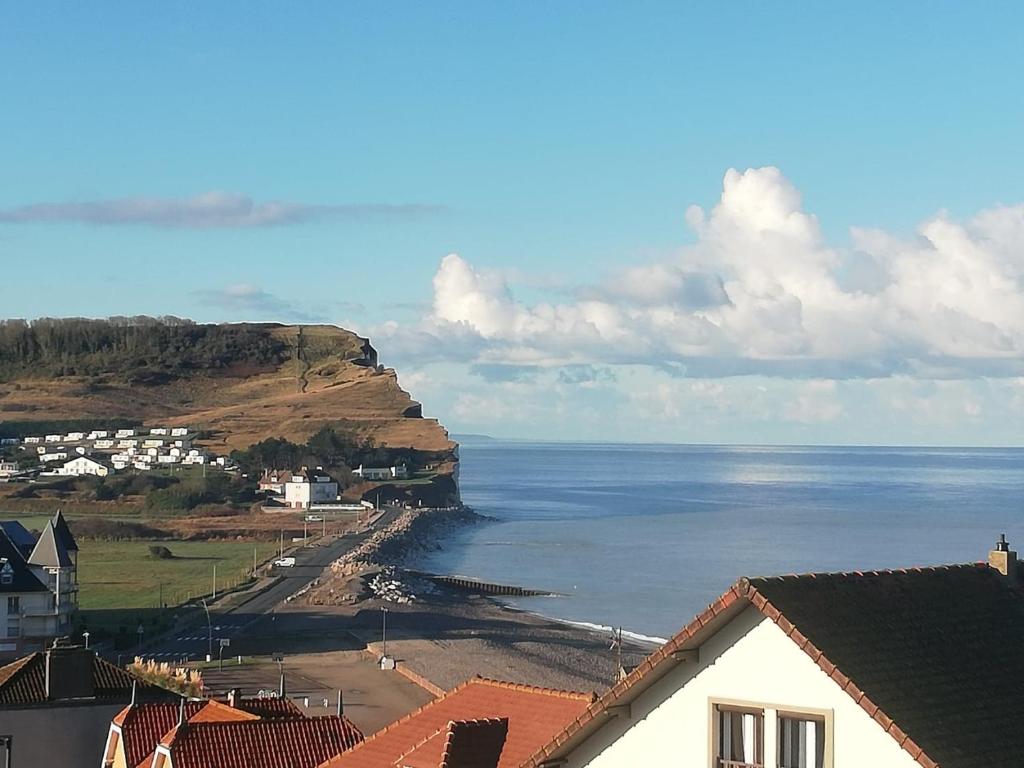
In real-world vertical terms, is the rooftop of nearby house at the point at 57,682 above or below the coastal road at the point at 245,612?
above

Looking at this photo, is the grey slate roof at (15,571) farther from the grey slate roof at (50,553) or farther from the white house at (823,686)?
the white house at (823,686)

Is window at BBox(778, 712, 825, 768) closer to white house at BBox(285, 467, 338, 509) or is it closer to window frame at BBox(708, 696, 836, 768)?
window frame at BBox(708, 696, 836, 768)

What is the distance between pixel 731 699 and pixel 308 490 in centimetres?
16037

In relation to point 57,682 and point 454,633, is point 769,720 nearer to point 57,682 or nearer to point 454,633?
point 57,682

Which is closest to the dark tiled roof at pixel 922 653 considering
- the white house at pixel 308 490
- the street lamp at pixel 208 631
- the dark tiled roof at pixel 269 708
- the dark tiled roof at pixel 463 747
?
the dark tiled roof at pixel 463 747

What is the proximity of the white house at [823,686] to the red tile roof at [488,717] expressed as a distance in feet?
7.34

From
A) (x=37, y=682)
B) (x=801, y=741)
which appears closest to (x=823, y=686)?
(x=801, y=741)

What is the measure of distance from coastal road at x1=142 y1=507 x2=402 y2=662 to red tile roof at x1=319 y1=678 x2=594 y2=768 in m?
46.8

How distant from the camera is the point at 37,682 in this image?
19484 mm

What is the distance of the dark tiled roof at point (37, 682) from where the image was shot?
749 inches

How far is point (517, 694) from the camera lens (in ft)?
39.1

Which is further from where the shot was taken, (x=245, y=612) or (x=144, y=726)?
(x=245, y=612)

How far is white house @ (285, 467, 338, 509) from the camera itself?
165750mm

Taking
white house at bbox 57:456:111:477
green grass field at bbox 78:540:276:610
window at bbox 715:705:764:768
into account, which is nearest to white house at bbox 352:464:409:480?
white house at bbox 57:456:111:477
